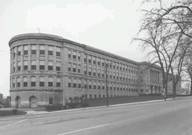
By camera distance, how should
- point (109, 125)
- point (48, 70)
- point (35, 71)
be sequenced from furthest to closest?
point (48, 70), point (35, 71), point (109, 125)

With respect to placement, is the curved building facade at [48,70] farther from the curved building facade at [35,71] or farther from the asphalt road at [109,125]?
the asphalt road at [109,125]

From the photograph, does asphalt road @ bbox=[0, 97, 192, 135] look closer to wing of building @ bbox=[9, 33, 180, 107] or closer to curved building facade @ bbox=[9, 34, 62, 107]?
wing of building @ bbox=[9, 33, 180, 107]

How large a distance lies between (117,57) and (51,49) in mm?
32704

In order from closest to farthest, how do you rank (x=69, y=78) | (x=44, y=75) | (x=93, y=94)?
1. (x=44, y=75)
2. (x=69, y=78)
3. (x=93, y=94)

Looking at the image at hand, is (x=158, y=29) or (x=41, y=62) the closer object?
(x=158, y=29)

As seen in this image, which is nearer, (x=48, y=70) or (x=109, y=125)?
(x=109, y=125)

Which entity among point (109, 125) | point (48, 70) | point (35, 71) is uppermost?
point (48, 70)

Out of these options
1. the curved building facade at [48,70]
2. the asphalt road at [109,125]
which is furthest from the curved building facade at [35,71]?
the asphalt road at [109,125]

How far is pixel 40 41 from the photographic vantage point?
5981cm

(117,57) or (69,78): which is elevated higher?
(117,57)

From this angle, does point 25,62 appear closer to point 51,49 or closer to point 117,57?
point 51,49

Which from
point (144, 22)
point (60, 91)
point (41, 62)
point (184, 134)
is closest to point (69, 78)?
point (60, 91)

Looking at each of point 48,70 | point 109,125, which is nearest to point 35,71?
point 48,70

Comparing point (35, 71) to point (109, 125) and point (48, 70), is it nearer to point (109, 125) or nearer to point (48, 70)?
point (48, 70)
